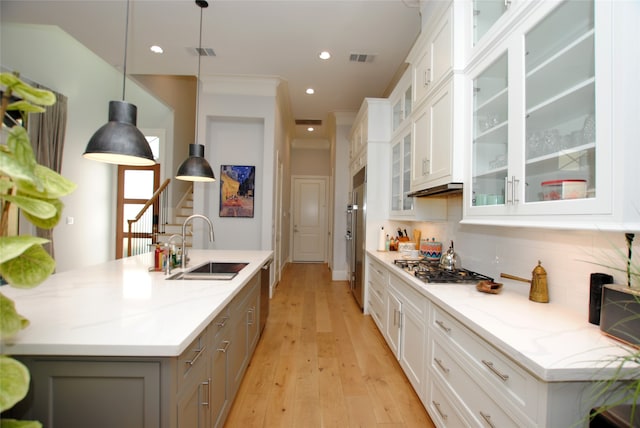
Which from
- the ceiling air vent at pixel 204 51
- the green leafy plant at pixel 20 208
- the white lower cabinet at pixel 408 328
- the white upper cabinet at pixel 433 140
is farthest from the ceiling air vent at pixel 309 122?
the green leafy plant at pixel 20 208

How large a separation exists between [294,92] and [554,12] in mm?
4101

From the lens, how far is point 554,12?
121 cm

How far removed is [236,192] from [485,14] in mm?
3765

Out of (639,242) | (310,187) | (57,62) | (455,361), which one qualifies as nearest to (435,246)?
(455,361)

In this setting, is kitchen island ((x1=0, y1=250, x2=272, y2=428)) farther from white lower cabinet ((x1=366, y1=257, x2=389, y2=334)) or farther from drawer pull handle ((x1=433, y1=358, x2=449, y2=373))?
white lower cabinet ((x1=366, y1=257, x2=389, y2=334))

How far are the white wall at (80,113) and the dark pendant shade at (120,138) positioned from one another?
13.1 ft

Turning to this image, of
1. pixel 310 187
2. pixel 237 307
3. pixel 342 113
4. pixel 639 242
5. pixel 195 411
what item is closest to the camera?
pixel 639 242

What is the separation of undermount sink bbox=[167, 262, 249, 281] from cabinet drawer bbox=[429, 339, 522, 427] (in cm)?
135

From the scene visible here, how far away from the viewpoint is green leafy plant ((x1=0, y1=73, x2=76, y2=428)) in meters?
0.57

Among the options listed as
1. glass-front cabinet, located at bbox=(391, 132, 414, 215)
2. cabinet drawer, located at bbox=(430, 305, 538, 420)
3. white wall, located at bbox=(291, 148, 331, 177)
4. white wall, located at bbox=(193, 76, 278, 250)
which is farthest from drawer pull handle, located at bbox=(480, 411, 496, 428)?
white wall, located at bbox=(291, 148, 331, 177)

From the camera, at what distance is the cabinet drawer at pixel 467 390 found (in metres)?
1.14

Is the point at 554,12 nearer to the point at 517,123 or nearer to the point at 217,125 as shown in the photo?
the point at 517,123

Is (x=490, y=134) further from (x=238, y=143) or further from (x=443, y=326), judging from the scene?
(x=238, y=143)

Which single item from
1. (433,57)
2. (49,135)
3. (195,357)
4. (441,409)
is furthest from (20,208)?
(49,135)
